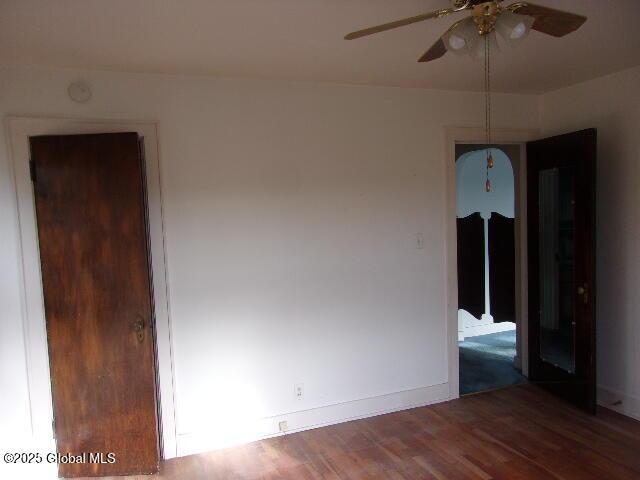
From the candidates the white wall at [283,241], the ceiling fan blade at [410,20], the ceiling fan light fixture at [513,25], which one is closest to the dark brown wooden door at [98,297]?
the white wall at [283,241]

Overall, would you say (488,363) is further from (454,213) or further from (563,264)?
(454,213)

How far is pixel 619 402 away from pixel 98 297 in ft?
11.7

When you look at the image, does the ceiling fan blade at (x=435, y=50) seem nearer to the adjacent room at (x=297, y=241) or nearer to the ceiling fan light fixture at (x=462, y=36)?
the adjacent room at (x=297, y=241)

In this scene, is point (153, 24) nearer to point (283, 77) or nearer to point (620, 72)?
point (283, 77)

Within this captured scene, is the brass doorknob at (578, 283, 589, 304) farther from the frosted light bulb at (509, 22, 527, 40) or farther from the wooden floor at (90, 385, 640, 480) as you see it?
the frosted light bulb at (509, 22, 527, 40)

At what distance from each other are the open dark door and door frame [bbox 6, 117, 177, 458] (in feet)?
9.35

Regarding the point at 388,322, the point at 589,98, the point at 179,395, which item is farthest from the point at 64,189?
the point at 589,98

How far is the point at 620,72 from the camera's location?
117 inches

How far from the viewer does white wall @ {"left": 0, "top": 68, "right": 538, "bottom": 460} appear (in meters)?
2.59

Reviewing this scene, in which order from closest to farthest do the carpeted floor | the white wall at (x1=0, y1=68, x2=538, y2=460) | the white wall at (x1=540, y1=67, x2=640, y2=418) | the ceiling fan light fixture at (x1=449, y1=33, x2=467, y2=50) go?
the ceiling fan light fixture at (x1=449, y1=33, x2=467, y2=50), the white wall at (x1=0, y1=68, x2=538, y2=460), the white wall at (x1=540, y1=67, x2=640, y2=418), the carpeted floor

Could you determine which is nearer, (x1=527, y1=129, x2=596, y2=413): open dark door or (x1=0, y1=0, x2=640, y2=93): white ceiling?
(x1=0, y1=0, x2=640, y2=93): white ceiling

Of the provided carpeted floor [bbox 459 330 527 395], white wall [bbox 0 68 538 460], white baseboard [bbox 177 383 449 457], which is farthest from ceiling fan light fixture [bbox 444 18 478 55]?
carpeted floor [bbox 459 330 527 395]

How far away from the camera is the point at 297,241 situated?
9.70ft

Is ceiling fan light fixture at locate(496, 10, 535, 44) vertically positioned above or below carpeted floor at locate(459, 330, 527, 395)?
above
